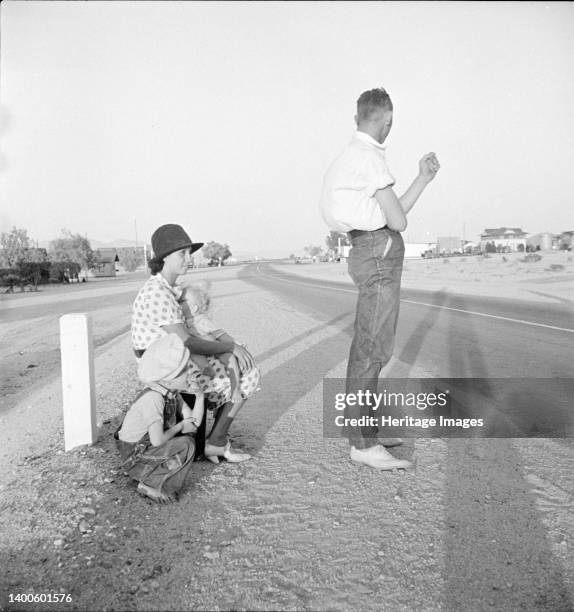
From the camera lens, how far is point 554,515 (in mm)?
2678

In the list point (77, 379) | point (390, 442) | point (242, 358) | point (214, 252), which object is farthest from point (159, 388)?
point (214, 252)

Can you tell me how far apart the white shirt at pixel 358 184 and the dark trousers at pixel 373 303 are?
0.12 meters

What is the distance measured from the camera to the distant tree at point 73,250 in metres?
61.5

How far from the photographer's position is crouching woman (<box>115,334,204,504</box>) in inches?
117

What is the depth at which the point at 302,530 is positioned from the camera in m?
2.59

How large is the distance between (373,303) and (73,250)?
64.3 m

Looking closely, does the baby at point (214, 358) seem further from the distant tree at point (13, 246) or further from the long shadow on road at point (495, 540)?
the distant tree at point (13, 246)

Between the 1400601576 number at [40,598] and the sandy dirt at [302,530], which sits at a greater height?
the sandy dirt at [302,530]

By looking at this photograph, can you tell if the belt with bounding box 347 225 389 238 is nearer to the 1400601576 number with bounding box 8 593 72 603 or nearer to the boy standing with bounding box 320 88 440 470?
the boy standing with bounding box 320 88 440 470

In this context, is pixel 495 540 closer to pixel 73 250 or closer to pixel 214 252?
pixel 73 250

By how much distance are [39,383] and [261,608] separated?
609 centimetres

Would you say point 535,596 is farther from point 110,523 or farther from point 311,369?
point 311,369

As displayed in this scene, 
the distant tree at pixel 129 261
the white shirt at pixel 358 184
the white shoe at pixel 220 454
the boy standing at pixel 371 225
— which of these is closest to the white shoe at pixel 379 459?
the boy standing at pixel 371 225

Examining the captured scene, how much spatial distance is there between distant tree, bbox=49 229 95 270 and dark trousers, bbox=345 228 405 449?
206ft
